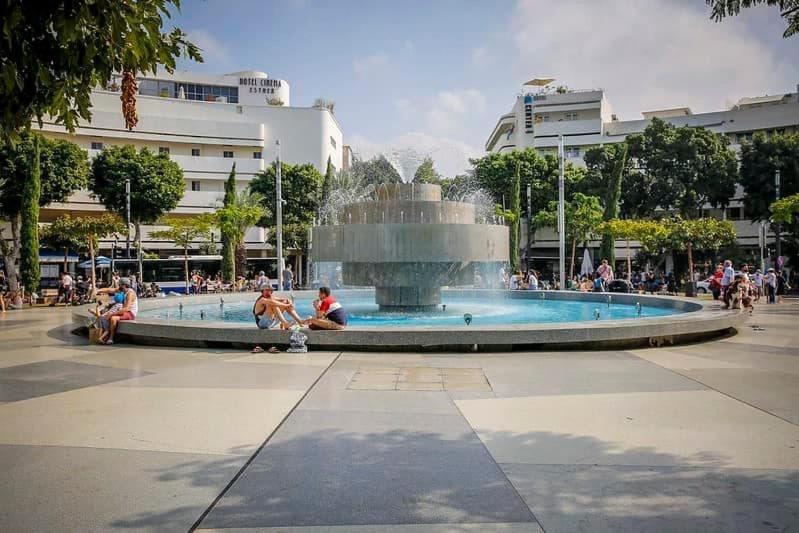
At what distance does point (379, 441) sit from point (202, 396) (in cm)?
263

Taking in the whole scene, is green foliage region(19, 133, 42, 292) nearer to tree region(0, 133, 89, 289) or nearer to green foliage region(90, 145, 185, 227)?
tree region(0, 133, 89, 289)

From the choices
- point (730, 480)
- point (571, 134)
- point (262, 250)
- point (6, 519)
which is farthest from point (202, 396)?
point (571, 134)

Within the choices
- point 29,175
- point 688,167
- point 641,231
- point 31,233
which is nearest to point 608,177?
point 688,167

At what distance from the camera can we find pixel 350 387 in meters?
7.12

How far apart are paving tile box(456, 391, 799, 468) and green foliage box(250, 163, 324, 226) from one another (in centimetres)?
4264

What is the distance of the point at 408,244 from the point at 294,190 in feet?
118

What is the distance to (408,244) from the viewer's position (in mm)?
13852

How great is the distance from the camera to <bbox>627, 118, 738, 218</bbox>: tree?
4591 cm

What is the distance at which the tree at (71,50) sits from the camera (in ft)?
12.7

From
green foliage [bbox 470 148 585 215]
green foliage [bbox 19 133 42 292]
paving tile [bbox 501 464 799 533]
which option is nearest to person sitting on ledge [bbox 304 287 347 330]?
paving tile [bbox 501 464 799 533]

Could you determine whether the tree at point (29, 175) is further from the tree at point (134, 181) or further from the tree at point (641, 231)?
the tree at point (641, 231)

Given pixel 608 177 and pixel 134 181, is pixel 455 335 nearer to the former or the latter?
pixel 134 181

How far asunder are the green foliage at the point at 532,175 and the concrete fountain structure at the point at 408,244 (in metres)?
35.6

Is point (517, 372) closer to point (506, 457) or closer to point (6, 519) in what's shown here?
point (506, 457)
